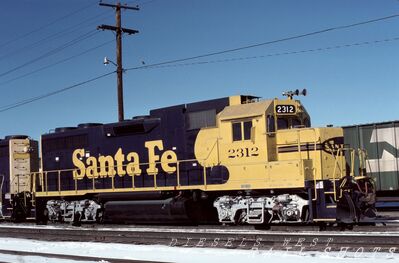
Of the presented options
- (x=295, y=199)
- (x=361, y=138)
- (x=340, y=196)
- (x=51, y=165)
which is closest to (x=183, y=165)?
(x=295, y=199)

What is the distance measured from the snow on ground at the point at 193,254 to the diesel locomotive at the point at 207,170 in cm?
378

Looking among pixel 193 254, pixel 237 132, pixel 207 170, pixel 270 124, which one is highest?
pixel 270 124

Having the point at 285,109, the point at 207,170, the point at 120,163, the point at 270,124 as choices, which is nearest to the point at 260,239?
the point at 270,124

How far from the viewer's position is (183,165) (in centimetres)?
1642

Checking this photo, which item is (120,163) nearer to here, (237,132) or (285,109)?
(237,132)

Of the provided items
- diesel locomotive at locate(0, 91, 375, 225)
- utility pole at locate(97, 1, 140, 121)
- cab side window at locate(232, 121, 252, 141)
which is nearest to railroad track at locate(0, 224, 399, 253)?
diesel locomotive at locate(0, 91, 375, 225)

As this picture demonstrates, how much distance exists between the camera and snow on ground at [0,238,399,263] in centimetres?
895

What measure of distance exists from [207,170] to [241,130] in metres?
1.68

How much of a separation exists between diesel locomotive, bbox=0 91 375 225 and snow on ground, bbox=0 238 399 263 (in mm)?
3783

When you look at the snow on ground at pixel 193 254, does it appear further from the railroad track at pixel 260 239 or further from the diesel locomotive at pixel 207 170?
the diesel locomotive at pixel 207 170

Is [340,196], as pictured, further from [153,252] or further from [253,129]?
[153,252]

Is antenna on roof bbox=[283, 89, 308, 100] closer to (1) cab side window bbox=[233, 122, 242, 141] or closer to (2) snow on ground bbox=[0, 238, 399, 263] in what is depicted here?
(1) cab side window bbox=[233, 122, 242, 141]

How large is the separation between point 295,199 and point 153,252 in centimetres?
474

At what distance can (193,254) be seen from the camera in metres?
10.1
